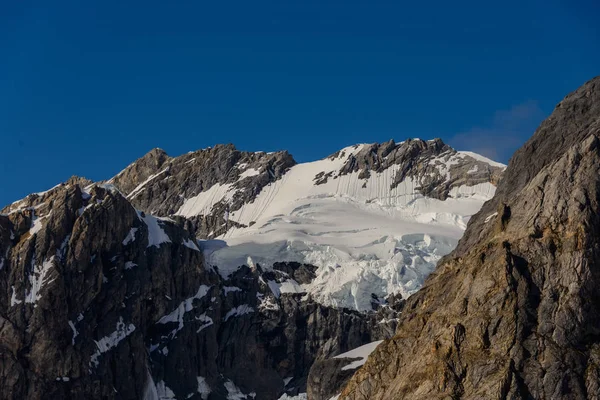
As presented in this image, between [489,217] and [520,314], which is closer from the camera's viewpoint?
[520,314]

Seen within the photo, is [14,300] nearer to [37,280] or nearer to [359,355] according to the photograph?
[37,280]

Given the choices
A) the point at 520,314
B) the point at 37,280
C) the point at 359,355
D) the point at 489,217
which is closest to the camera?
the point at 520,314

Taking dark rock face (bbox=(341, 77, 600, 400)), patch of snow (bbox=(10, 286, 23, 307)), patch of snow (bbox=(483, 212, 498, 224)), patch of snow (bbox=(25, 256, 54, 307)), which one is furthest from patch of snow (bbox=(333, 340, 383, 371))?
patch of snow (bbox=(10, 286, 23, 307))

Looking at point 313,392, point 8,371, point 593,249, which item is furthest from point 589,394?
point 8,371

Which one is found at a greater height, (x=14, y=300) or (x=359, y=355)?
(x=14, y=300)

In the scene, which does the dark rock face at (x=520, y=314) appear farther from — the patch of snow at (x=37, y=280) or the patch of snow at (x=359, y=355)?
the patch of snow at (x=37, y=280)

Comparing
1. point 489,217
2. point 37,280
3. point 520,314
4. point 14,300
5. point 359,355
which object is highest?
point 37,280

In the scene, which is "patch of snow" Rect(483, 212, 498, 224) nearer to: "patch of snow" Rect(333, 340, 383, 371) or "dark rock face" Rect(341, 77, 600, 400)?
"patch of snow" Rect(333, 340, 383, 371)

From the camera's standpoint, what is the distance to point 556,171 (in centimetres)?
12462

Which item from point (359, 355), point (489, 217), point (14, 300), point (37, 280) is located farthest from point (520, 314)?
point (37, 280)

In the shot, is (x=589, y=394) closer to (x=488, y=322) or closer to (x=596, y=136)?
(x=488, y=322)

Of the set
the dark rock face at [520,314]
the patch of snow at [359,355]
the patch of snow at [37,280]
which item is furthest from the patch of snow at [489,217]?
the patch of snow at [37,280]

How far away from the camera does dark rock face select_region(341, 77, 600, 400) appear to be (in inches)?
4289

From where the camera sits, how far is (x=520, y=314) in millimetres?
112688
